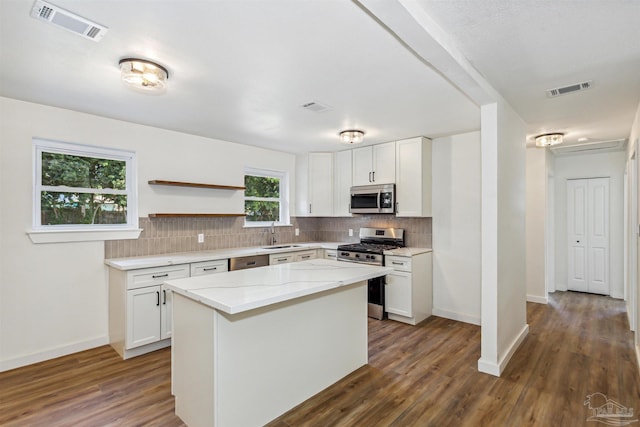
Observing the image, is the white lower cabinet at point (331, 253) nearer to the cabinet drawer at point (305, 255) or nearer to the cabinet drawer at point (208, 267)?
the cabinet drawer at point (305, 255)

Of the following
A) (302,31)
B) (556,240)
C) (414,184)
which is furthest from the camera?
(556,240)

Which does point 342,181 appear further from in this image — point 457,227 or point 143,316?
point 143,316

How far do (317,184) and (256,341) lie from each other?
3.51 metres

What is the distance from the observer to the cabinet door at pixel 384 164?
4.52 meters

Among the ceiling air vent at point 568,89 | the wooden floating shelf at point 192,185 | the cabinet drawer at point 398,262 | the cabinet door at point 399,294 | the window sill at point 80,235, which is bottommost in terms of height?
the cabinet door at point 399,294

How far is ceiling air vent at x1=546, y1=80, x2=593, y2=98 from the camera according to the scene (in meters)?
2.55

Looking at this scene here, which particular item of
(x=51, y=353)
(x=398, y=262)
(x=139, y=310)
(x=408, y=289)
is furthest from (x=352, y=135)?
A: (x=51, y=353)

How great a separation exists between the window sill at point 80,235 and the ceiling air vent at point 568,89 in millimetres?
4301

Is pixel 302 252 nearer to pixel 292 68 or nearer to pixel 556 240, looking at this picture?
pixel 292 68

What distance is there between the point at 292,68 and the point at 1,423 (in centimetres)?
311

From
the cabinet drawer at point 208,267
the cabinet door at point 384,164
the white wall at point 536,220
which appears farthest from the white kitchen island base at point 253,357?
the white wall at point 536,220

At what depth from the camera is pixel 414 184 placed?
4.32m

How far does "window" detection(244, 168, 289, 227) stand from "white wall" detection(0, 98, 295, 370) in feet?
4.04

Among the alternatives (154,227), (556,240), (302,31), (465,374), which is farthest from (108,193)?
(556,240)
